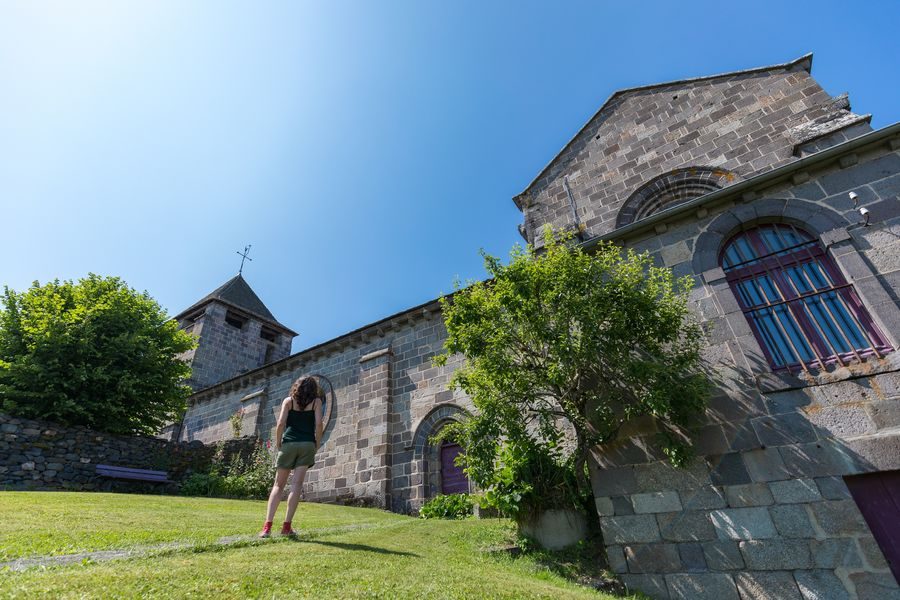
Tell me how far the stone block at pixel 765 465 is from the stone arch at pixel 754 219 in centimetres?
270

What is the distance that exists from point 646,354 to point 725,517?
2.12 metres

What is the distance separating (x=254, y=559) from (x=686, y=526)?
4.92 m

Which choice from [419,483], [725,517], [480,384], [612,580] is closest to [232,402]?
[419,483]

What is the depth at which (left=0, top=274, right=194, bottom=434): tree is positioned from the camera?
1191cm

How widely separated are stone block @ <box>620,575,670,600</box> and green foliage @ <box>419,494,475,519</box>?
12.4ft

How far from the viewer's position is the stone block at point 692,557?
16.6 ft

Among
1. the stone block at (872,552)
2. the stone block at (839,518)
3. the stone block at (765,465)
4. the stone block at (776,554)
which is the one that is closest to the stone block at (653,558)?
the stone block at (776,554)

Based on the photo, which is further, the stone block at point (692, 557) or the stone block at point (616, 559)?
the stone block at point (616, 559)

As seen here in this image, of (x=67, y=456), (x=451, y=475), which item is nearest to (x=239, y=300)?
(x=67, y=456)

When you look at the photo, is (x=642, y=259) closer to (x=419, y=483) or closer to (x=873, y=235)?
A: (x=873, y=235)

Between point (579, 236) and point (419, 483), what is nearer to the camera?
point (419, 483)

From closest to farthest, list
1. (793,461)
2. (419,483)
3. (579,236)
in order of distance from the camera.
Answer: (793,461)
(419,483)
(579,236)

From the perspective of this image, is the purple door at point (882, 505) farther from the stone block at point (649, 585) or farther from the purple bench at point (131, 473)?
the purple bench at point (131, 473)

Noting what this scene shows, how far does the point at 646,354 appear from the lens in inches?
235
